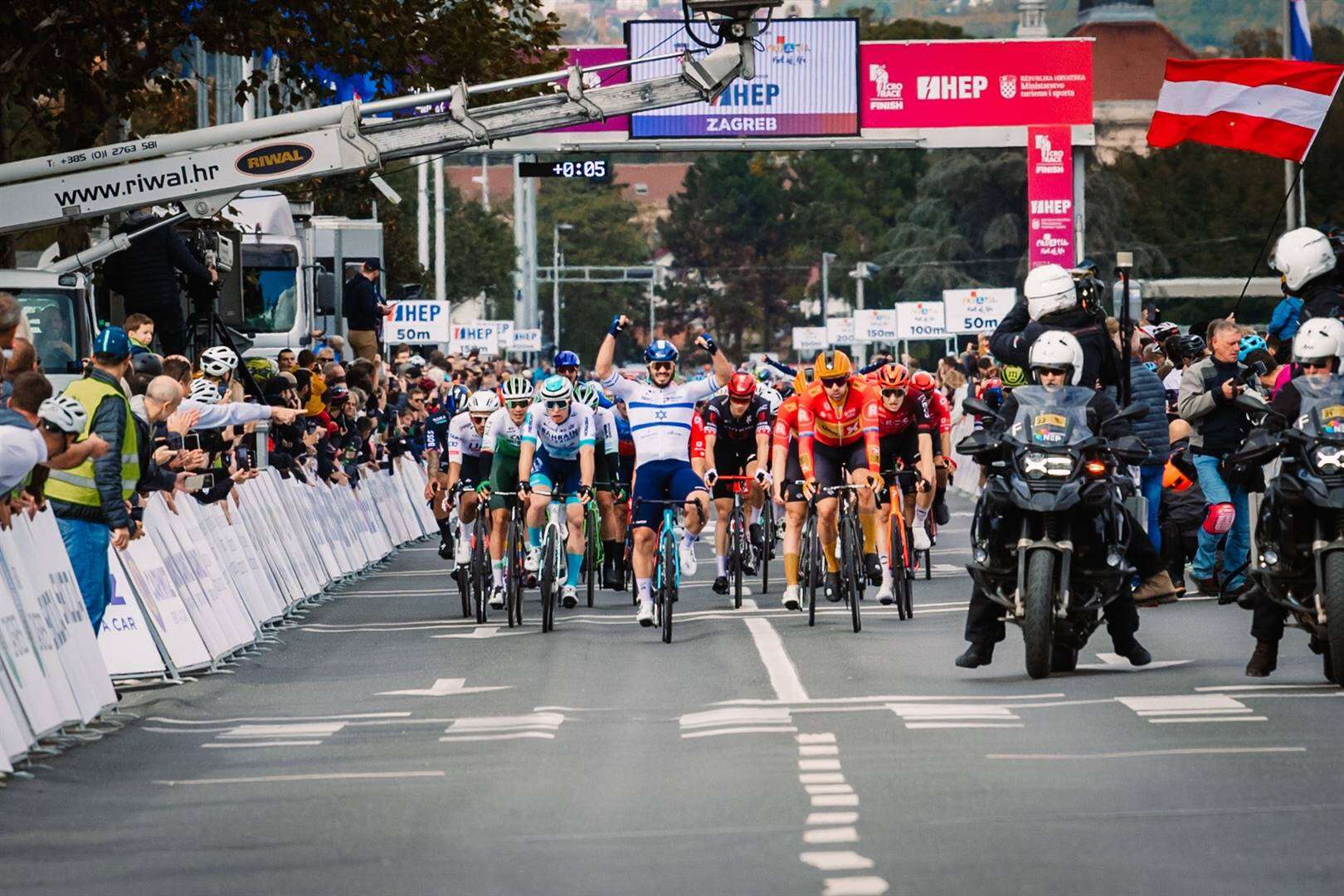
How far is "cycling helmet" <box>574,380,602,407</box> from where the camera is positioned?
21.0 meters

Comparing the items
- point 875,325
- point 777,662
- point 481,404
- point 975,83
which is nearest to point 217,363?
point 481,404

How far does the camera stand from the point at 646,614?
19172 millimetres

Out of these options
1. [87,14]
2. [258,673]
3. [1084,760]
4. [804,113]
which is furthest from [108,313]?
[804,113]

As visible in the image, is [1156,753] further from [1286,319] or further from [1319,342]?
[1286,319]

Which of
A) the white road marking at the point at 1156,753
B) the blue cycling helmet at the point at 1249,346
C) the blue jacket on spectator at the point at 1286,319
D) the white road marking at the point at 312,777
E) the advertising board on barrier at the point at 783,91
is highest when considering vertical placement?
the advertising board on barrier at the point at 783,91

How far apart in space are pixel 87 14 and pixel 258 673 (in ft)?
30.5

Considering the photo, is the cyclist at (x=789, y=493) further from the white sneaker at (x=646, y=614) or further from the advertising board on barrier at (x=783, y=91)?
the advertising board on barrier at (x=783, y=91)

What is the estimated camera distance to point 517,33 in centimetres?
2927

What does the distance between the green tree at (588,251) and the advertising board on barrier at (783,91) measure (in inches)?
4901

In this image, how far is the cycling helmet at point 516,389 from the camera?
21578 mm

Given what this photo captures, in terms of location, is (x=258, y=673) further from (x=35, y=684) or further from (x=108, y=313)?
(x=108, y=313)

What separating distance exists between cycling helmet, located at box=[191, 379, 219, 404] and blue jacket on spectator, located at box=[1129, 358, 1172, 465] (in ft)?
20.0

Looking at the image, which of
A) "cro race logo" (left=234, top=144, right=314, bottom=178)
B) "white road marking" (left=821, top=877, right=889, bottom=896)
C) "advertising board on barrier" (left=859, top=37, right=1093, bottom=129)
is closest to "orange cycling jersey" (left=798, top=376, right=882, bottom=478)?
"cro race logo" (left=234, top=144, right=314, bottom=178)

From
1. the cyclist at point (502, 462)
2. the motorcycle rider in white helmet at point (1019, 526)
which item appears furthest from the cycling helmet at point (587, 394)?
the motorcycle rider in white helmet at point (1019, 526)
